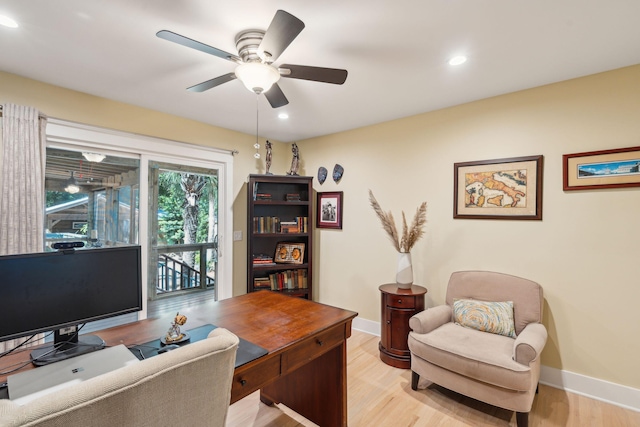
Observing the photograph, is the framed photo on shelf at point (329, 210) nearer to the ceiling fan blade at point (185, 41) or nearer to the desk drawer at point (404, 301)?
the desk drawer at point (404, 301)

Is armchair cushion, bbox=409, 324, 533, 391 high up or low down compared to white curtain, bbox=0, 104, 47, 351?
down

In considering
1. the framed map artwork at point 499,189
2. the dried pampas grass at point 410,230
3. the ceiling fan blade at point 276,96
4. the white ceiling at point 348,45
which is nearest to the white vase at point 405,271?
the dried pampas grass at point 410,230

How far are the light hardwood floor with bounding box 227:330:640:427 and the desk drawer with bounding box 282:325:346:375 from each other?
2.55ft

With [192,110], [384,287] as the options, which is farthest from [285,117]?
[384,287]

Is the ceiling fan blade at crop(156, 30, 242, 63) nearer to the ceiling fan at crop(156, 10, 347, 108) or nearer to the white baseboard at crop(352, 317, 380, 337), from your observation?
the ceiling fan at crop(156, 10, 347, 108)

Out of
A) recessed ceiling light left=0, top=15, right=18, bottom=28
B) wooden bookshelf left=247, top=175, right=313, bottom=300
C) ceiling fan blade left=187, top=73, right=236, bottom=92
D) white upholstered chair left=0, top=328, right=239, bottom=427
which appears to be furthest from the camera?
wooden bookshelf left=247, top=175, right=313, bottom=300

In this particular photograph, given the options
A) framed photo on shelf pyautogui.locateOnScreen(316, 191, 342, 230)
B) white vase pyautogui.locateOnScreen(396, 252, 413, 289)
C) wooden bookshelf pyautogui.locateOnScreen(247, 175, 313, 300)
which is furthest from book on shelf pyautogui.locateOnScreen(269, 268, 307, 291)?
white vase pyautogui.locateOnScreen(396, 252, 413, 289)

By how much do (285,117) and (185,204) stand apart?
5.10 ft

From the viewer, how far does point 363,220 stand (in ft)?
12.2

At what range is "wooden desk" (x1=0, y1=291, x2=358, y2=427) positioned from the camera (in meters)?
1.38

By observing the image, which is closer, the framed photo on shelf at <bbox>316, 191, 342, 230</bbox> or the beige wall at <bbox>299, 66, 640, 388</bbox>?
the beige wall at <bbox>299, 66, 640, 388</bbox>

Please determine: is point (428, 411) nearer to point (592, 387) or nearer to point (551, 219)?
point (592, 387)

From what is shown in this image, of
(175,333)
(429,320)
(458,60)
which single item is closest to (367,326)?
(429,320)

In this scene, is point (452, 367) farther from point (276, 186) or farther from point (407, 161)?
point (276, 186)
